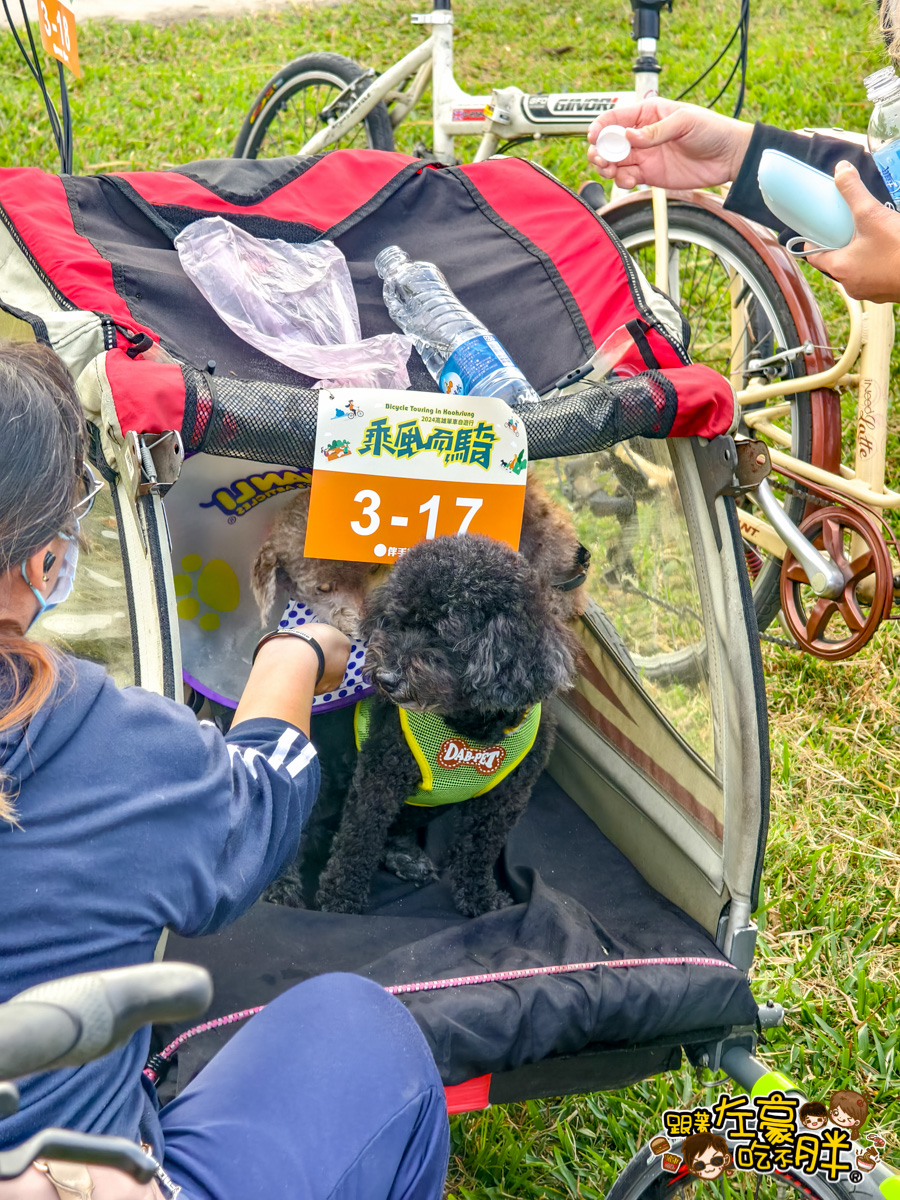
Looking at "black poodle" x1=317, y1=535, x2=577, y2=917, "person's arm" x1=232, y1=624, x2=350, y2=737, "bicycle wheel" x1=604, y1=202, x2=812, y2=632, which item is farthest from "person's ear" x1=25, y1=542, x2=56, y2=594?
"bicycle wheel" x1=604, y1=202, x2=812, y2=632

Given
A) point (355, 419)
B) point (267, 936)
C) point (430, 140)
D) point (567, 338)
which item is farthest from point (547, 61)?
point (267, 936)

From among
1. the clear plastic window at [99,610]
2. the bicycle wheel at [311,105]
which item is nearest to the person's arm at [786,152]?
the clear plastic window at [99,610]

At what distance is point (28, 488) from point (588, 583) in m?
1.51

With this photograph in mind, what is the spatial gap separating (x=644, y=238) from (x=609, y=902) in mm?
2200

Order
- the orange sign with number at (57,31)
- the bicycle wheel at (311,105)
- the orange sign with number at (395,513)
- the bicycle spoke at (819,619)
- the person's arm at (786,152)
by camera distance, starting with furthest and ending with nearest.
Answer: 1. the bicycle wheel at (311,105)
2. the bicycle spoke at (819,619)
3. the orange sign with number at (57,31)
4. the person's arm at (786,152)
5. the orange sign with number at (395,513)

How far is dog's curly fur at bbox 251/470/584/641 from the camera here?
2.06 meters

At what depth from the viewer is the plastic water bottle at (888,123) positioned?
5.26ft

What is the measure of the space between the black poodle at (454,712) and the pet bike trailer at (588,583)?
11 cm

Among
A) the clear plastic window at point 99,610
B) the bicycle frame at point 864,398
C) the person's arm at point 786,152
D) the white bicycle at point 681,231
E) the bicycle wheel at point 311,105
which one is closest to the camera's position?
the clear plastic window at point 99,610

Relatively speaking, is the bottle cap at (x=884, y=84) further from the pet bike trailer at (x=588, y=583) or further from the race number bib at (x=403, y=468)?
the race number bib at (x=403, y=468)

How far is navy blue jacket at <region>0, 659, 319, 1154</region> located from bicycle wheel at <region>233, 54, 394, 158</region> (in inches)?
164

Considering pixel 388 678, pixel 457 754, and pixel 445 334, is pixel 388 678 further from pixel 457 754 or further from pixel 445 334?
pixel 445 334

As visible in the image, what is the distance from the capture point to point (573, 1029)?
1.65 m

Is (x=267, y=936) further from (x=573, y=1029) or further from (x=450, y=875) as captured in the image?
(x=573, y=1029)
